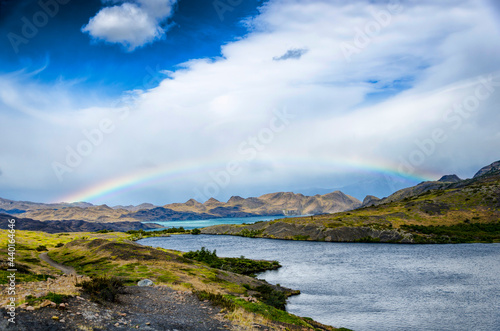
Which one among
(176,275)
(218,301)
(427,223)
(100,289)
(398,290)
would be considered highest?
(100,289)

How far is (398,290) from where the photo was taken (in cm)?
6016

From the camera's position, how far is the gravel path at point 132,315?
65.6ft

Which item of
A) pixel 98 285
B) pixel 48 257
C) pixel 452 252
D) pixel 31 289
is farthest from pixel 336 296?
pixel 452 252

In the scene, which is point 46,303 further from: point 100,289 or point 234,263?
point 234,263

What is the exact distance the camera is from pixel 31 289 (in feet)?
83.8

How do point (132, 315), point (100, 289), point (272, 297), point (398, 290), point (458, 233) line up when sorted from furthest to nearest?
point (458, 233), point (398, 290), point (272, 297), point (100, 289), point (132, 315)

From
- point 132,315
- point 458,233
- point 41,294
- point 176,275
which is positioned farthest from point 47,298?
point 458,233

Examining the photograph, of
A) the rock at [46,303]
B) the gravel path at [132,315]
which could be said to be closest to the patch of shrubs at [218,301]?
the gravel path at [132,315]

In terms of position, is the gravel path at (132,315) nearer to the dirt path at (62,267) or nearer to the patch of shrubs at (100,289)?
the patch of shrubs at (100,289)

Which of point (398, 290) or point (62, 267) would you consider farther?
point (398, 290)

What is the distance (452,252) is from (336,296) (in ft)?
255

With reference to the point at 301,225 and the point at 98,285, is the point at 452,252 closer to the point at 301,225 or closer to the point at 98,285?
the point at 301,225

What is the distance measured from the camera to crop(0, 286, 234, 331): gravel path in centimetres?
2000

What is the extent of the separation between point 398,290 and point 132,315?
53.2m
